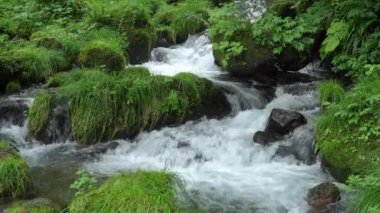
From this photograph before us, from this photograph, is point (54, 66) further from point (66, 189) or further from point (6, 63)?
point (66, 189)

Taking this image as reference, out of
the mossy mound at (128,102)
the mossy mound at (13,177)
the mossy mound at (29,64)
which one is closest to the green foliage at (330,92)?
the mossy mound at (128,102)

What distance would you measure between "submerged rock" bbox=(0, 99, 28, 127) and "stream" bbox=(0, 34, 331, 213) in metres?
0.11

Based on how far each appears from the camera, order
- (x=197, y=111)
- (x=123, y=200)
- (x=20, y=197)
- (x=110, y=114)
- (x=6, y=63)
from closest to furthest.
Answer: (x=123, y=200) < (x=20, y=197) < (x=110, y=114) < (x=197, y=111) < (x=6, y=63)

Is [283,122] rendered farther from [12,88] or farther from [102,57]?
[12,88]

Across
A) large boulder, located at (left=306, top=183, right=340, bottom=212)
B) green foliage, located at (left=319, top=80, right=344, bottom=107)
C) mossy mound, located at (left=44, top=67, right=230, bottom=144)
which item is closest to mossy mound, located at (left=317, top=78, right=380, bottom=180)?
large boulder, located at (left=306, top=183, right=340, bottom=212)

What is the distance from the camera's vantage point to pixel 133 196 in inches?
189

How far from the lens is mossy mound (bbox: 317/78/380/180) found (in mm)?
5973

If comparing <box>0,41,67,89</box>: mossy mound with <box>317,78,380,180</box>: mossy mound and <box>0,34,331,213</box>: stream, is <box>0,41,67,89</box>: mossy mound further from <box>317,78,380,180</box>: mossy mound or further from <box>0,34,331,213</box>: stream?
<box>317,78,380,180</box>: mossy mound

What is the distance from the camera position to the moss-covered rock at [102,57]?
9.66 meters

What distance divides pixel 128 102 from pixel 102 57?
209 cm

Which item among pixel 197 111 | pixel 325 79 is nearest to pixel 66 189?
pixel 197 111

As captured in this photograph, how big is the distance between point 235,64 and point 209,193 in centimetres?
434

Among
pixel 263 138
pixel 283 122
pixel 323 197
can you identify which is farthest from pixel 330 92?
pixel 323 197

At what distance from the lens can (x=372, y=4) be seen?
7422 mm
